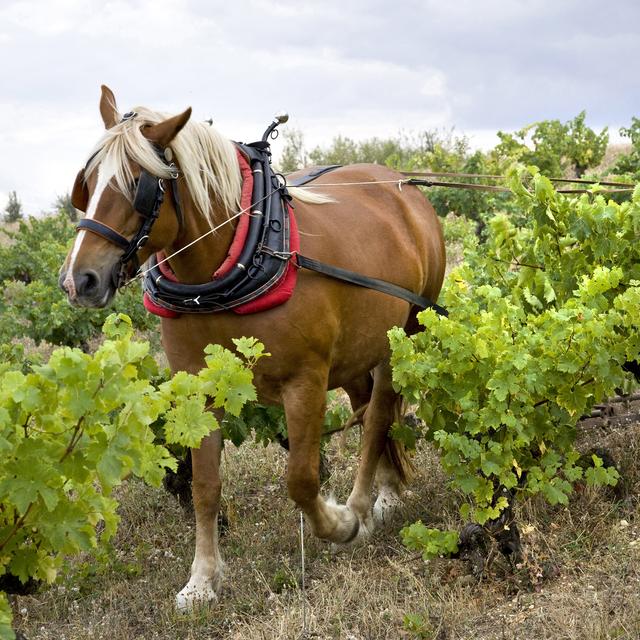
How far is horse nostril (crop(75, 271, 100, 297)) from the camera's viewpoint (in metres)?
3.16

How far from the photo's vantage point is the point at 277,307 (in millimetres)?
3646

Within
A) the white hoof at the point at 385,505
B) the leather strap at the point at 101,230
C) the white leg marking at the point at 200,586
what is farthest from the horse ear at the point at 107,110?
the white hoof at the point at 385,505

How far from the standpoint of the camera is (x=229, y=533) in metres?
4.80

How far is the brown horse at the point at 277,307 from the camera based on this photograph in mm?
3297

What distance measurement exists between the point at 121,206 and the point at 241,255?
549 mm

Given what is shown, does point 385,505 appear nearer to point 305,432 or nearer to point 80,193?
point 305,432

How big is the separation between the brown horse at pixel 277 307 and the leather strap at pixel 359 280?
4cm

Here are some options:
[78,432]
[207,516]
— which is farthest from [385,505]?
[78,432]

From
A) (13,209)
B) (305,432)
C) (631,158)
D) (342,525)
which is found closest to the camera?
(305,432)

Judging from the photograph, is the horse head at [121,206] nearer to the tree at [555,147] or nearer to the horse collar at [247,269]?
the horse collar at [247,269]

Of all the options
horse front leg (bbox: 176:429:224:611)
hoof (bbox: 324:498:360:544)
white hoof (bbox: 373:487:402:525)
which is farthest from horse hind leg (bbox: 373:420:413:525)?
horse front leg (bbox: 176:429:224:611)

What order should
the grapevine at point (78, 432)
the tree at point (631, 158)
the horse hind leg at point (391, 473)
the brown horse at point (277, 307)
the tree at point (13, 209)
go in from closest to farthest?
the grapevine at point (78, 432) < the brown horse at point (277, 307) < the horse hind leg at point (391, 473) < the tree at point (631, 158) < the tree at point (13, 209)

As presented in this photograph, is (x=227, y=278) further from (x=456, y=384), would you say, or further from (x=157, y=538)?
(x=157, y=538)

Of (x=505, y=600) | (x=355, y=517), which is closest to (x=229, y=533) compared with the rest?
(x=355, y=517)
